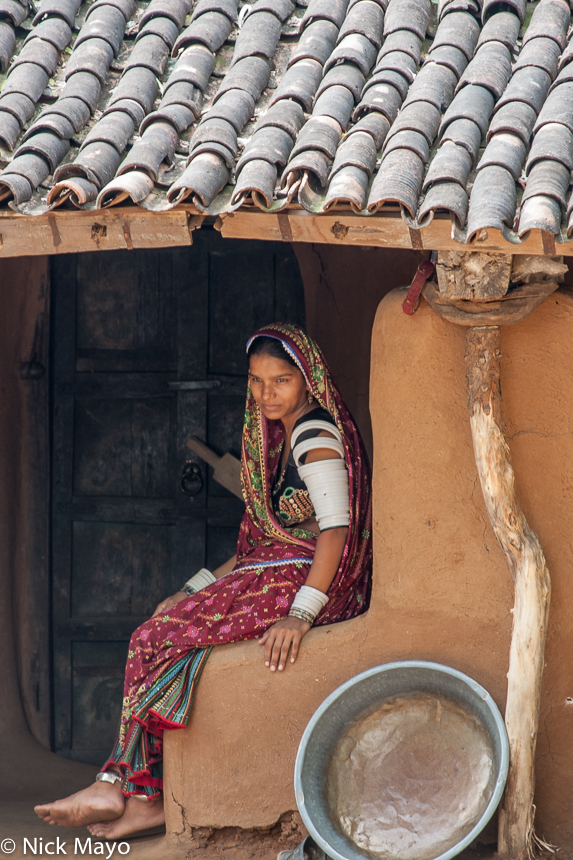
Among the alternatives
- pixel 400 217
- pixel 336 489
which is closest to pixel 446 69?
pixel 400 217

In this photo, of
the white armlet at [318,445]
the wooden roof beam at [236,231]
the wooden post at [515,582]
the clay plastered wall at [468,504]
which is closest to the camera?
the wooden roof beam at [236,231]

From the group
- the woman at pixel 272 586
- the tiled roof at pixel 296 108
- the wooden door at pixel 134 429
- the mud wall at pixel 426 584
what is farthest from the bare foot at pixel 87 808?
the tiled roof at pixel 296 108

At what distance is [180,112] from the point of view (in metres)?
2.83

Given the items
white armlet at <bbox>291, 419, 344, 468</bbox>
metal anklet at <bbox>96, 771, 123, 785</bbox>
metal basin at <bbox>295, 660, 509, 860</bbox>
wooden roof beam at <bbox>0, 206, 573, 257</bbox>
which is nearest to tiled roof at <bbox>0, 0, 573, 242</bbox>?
wooden roof beam at <bbox>0, 206, 573, 257</bbox>

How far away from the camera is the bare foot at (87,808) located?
10.2 feet

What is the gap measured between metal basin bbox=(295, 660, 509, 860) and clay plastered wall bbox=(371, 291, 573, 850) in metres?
0.13

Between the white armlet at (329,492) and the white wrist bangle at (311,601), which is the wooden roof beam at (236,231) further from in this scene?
the white wrist bangle at (311,601)

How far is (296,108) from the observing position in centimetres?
280

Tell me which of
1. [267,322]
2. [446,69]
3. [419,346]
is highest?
[446,69]

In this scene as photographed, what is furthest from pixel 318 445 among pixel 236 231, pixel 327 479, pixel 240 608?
pixel 236 231

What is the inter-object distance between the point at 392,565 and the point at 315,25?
1929 millimetres

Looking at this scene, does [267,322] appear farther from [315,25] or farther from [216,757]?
[216,757]

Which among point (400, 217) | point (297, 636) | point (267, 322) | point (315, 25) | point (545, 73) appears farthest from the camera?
point (267, 322)

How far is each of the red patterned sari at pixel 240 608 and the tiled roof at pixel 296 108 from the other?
0.78 metres
